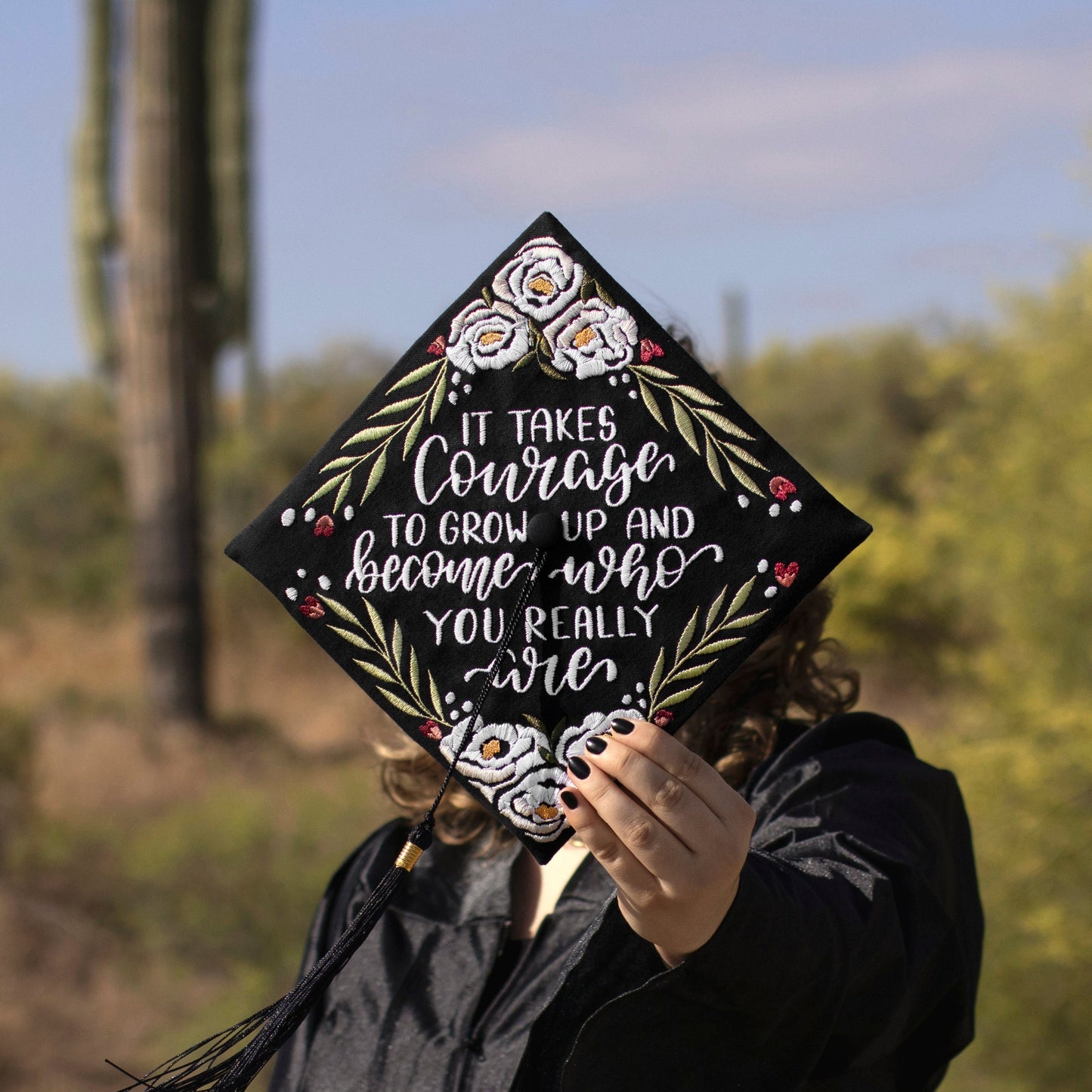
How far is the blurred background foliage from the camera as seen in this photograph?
4.60 m

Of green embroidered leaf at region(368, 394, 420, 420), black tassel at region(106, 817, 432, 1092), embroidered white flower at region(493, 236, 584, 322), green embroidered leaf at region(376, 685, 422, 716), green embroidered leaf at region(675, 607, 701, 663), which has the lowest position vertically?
black tassel at region(106, 817, 432, 1092)

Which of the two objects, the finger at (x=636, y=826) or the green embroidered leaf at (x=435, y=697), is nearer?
the finger at (x=636, y=826)

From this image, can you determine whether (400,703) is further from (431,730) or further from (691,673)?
(691,673)

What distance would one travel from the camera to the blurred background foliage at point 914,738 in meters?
4.60

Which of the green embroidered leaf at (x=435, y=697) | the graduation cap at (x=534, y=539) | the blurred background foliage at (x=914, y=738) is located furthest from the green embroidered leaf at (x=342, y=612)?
the blurred background foliage at (x=914, y=738)

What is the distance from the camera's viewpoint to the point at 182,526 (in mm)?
8594

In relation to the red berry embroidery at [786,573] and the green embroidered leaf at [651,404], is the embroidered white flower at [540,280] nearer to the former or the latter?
the green embroidered leaf at [651,404]

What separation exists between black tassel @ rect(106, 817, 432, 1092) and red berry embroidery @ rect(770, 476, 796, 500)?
0.54 metres

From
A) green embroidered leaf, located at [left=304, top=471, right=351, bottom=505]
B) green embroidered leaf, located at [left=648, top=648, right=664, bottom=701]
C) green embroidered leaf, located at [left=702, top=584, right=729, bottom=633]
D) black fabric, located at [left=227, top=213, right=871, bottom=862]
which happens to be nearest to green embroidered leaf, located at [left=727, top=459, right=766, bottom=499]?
black fabric, located at [left=227, top=213, right=871, bottom=862]

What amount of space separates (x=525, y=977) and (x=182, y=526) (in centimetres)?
731

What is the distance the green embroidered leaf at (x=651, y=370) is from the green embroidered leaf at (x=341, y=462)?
347 mm

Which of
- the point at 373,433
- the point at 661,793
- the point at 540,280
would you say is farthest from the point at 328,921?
the point at 540,280

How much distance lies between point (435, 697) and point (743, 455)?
456 mm

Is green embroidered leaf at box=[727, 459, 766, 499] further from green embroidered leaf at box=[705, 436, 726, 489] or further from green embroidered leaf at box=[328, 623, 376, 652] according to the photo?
green embroidered leaf at box=[328, 623, 376, 652]
